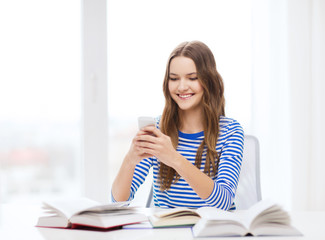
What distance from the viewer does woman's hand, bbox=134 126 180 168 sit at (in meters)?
1.41

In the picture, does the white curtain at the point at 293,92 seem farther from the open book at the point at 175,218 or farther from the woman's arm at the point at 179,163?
the open book at the point at 175,218

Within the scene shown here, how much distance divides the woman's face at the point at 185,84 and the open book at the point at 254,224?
0.68 meters

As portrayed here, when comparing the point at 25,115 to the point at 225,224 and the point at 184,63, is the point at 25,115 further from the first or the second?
the point at 225,224

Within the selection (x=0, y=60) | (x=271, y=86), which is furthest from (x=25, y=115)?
(x=271, y=86)

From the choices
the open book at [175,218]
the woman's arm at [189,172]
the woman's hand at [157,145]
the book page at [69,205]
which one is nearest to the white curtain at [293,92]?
the woman's arm at [189,172]

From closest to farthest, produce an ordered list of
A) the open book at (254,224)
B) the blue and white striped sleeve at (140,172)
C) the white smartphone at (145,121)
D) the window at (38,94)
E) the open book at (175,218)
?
the open book at (254,224) → the open book at (175,218) → the white smartphone at (145,121) → the blue and white striped sleeve at (140,172) → the window at (38,94)

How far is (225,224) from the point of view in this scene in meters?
1.04

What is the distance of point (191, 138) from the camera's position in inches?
68.0

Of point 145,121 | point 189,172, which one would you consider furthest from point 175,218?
point 145,121

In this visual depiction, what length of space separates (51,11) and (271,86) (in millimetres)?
1606

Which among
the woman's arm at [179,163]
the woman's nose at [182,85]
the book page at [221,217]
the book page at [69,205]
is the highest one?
the woman's nose at [182,85]

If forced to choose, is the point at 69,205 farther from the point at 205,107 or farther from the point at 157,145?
the point at 205,107

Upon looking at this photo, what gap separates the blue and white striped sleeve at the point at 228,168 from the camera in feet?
4.68

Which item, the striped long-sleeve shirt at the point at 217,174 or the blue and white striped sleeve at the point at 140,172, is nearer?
the striped long-sleeve shirt at the point at 217,174
